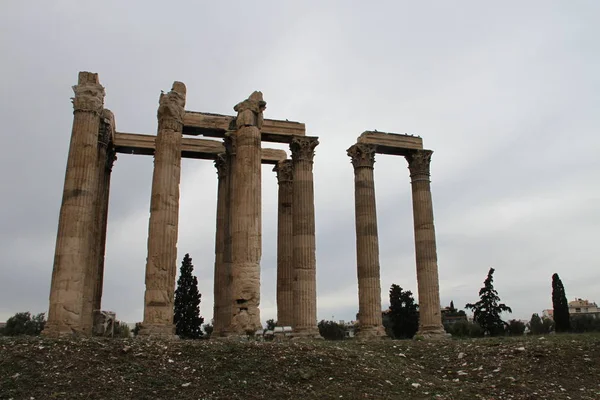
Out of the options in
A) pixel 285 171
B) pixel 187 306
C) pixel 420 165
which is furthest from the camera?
pixel 187 306

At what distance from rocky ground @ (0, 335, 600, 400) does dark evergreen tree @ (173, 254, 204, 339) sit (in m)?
34.5

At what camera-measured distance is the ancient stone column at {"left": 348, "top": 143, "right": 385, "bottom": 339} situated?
29766 mm

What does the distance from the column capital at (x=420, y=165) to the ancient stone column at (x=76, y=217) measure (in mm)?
18040

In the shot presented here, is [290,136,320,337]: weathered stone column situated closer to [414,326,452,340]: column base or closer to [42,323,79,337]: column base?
Result: [414,326,452,340]: column base

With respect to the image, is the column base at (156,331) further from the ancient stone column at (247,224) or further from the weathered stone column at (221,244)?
the weathered stone column at (221,244)

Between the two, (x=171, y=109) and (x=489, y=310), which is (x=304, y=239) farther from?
(x=489, y=310)

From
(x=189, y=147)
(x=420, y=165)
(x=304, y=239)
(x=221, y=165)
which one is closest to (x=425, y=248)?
(x=420, y=165)

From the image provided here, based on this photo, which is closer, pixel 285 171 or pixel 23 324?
pixel 285 171

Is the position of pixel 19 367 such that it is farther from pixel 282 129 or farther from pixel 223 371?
pixel 282 129

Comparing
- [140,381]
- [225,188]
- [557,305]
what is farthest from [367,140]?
[557,305]

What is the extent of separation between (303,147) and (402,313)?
99.4 ft

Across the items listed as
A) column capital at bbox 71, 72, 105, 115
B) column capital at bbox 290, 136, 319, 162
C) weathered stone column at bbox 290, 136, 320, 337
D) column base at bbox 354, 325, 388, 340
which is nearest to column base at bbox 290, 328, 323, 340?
weathered stone column at bbox 290, 136, 320, 337

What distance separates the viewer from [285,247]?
3247 cm

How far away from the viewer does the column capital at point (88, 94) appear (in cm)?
2342
